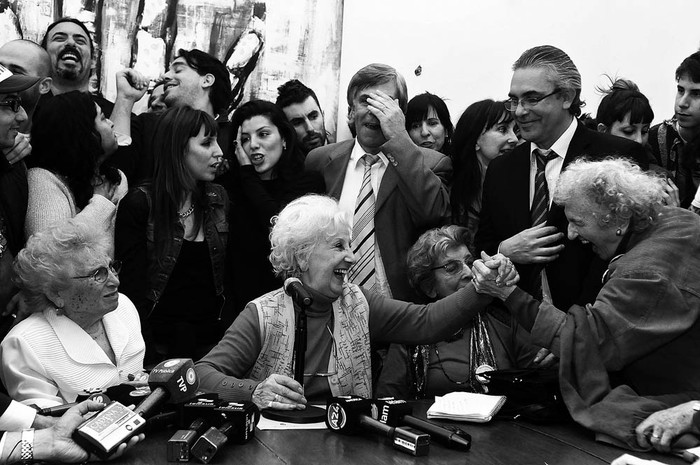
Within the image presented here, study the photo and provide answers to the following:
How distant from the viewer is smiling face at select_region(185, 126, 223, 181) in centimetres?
396

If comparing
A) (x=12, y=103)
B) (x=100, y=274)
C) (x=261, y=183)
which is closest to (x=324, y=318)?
(x=100, y=274)

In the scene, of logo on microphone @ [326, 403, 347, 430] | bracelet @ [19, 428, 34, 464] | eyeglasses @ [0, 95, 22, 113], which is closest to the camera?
bracelet @ [19, 428, 34, 464]

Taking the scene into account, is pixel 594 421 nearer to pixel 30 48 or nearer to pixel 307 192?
pixel 307 192

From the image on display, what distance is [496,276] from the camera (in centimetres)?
328

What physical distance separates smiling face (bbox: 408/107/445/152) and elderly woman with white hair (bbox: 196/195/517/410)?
152cm

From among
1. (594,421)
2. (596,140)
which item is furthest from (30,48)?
(594,421)

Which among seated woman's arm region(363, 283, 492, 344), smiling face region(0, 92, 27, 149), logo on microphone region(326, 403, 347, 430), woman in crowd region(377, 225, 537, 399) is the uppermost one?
smiling face region(0, 92, 27, 149)

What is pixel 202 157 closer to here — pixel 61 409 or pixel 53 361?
pixel 53 361

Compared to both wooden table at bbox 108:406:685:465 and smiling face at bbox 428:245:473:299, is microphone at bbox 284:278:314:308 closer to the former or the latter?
wooden table at bbox 108:406:685:465

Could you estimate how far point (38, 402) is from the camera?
9.32ft

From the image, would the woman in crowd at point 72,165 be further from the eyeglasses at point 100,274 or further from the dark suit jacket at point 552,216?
the dark suit jacket at point 552,216

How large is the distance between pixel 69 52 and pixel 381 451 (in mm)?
2711

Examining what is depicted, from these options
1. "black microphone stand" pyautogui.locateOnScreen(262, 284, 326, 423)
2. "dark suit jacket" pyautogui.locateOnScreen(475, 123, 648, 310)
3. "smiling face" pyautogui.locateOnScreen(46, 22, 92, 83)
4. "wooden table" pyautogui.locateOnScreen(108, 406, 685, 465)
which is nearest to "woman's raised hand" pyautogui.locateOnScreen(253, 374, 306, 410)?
"black microphone stand" pyautogui.locateOnScreen(262, 284, 326, 423)

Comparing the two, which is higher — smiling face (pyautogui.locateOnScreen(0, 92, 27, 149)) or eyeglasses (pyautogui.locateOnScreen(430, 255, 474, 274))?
smiling face (pyautogui.locateOnScreen(0, 92, 27, 149))
